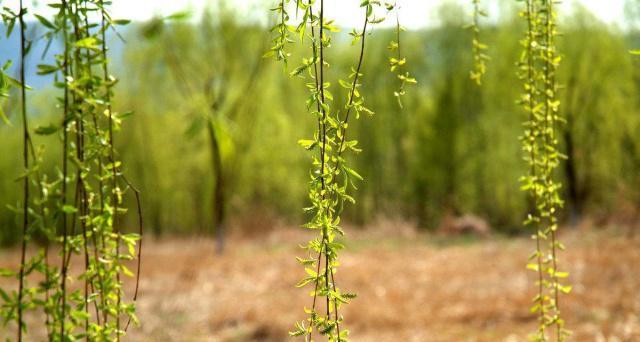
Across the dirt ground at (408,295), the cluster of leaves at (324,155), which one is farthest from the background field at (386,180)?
the cluster of leaves at (324,155)

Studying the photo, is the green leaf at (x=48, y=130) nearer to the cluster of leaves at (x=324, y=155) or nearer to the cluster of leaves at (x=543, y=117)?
the cluster of leaves at (x=324, y=155)

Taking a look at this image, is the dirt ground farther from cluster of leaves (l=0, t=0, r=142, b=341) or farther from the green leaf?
the green leaf

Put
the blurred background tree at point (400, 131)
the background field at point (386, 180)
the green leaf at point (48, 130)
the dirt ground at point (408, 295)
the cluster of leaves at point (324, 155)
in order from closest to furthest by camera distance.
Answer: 1. the green leaf at point (48, 130)
2. the cluster of leaves at point (324, 155)
3. the dirt ground at point (408, 295)
4. the background field at point (386, 180)
5. the blurred background tree at point (400, 131)

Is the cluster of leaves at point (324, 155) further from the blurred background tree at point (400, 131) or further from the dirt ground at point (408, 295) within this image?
the blurred background tree at point (400, 131)

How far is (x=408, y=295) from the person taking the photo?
6871 mm

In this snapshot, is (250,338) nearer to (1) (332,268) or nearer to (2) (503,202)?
(1) (332,268)

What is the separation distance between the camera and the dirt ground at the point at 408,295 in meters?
5.32

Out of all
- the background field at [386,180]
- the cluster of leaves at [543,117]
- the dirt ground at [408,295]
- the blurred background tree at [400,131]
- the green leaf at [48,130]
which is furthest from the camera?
the blurred background tree at [400,131]

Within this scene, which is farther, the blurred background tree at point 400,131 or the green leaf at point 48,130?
the blurred background tree at point 400,131

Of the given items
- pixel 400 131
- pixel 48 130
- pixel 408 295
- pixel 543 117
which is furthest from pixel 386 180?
pixel 48 130

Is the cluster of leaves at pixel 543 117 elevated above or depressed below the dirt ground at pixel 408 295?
above

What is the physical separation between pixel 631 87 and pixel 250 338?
1325 cm

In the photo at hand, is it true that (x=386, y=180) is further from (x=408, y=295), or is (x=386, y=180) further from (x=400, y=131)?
(x=408, y=295)

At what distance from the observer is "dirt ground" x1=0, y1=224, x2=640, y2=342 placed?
17.5 ft
